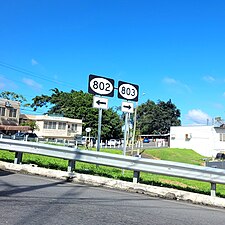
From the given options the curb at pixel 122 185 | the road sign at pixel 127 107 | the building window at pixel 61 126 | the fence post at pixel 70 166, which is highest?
the building window at pixel 61 126

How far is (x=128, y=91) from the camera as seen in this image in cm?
1095

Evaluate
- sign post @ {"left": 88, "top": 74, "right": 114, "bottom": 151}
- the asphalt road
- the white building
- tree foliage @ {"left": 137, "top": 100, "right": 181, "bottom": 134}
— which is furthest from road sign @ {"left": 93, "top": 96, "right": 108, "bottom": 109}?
tree foliage @ {"left": 137, "top": 100, "right": 181, "bottom": 134}

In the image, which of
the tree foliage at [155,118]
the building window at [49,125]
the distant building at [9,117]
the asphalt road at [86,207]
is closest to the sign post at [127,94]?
the asphalt road at [86,207]

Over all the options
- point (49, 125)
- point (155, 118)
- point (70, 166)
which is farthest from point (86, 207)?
point (155, 118)

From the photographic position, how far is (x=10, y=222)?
4.33 metres

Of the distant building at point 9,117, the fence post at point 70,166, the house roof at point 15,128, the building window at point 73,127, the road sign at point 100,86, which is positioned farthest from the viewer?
the building window at point 73,127

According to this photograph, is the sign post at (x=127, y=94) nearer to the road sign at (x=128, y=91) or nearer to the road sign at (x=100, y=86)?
the road sign at (x=128, y=91)

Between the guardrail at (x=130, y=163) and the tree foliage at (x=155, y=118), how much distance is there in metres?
86.2

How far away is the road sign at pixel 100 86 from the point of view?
1030 centimetres

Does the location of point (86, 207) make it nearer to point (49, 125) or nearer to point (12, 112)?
point (12, 112)

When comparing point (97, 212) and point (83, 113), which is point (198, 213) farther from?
point (83, 113)

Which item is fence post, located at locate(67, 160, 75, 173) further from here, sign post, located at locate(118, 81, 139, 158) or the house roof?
the house roof

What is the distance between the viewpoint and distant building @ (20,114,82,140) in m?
57.2

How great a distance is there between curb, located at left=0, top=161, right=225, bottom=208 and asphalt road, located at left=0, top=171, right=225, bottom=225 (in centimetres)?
30
